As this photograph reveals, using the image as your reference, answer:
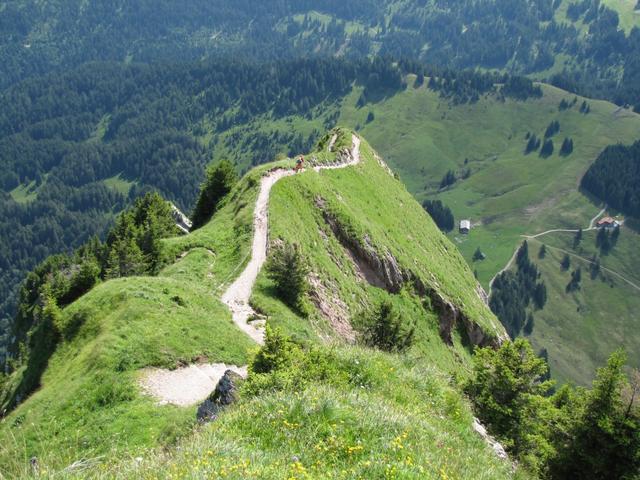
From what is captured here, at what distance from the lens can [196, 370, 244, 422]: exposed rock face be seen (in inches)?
816

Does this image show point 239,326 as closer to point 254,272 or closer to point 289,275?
point 289,275

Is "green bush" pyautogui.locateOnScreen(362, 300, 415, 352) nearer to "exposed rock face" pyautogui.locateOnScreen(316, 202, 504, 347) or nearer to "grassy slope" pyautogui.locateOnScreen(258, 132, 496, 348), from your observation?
"grassy slope" pyautogui.locateOnScreen(258, 132, 496, 348)

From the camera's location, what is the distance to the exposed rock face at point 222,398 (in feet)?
68.0

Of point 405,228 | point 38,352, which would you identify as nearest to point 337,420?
point 38,352

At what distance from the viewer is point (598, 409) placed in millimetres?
31547

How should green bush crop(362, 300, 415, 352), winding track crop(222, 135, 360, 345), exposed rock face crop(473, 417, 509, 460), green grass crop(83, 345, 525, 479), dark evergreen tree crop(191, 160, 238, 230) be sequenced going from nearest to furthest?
green grass crop(83, 345, 525, 479), exposed rock face crop(473, 417, 509, 460), green bush crop(362, 300, 415, 352), winding track crop(222, 135, 360, 345), dark evergreen tree crop(191, 160, 238, 230)

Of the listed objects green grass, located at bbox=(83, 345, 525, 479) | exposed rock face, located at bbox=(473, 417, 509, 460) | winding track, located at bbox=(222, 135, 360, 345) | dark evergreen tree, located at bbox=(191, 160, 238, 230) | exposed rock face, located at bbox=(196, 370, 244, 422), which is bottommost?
dark evergreen tree, located at bbox=(191, 160, 238, 230)

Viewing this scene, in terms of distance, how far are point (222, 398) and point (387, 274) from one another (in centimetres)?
5060

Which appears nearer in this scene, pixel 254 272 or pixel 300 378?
pixel 300 378

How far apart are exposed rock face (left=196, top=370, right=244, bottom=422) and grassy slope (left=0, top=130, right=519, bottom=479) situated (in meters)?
1.10

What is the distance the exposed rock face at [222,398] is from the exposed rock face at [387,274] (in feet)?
152

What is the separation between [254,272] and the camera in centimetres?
5278

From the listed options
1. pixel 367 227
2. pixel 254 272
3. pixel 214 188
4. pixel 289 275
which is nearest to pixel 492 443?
pixel 289 275

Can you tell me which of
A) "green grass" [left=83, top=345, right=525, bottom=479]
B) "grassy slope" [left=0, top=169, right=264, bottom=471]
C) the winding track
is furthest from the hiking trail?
"green grass" [left=83, top=345, right=525, bottom=479]
